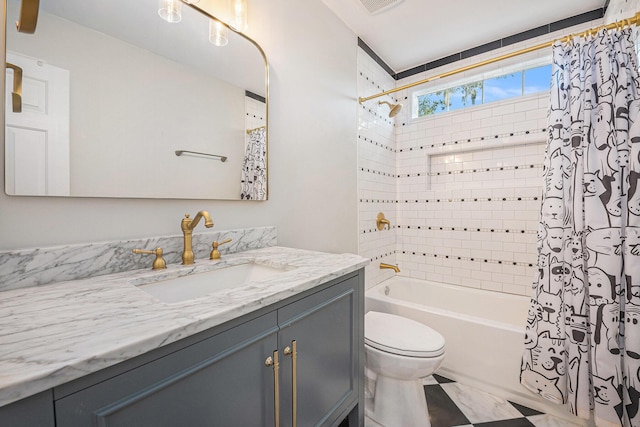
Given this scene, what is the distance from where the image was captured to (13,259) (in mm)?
781

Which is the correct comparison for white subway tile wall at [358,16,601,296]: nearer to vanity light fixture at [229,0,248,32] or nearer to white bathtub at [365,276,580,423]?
white bathtub at [365,276,580,423]

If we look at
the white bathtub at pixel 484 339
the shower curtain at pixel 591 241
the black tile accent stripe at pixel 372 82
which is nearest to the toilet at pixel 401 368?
the white bathtub at pixel 484 339

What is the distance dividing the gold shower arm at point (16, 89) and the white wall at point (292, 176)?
20cm

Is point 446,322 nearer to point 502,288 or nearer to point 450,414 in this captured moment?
point 450,414

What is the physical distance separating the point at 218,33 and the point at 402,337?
177 centimetres

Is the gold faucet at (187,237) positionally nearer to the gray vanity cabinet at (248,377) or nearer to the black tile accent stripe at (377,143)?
the gray vanity cabinet at (248,377)

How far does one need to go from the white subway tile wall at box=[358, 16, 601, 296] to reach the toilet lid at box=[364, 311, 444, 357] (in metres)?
0.73

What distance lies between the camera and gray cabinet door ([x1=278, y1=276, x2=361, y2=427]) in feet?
2.74

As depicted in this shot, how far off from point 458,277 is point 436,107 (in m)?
1.62

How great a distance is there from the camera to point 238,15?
4.51 feet

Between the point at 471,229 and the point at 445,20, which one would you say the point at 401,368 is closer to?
the point at 471,229

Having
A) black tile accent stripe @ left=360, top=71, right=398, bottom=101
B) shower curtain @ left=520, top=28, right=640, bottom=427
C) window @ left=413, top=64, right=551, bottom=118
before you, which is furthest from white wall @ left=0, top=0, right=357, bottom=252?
shower curtain @ left=520, top=28, right=640, bottom=427

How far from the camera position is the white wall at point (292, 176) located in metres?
0.89

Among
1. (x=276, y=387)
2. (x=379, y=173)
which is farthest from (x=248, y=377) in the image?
(x=379, y=173)
